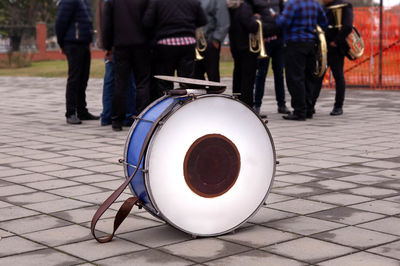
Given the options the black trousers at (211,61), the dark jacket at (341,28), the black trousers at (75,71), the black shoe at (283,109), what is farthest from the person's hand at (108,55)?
the dark jacket at (341,28)

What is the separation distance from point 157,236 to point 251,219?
72 centimetres

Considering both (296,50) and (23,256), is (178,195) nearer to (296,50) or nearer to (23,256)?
(23,256)

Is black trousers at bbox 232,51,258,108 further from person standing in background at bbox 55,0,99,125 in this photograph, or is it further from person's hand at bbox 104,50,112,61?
person standing in background at bbox 55,0,99,125

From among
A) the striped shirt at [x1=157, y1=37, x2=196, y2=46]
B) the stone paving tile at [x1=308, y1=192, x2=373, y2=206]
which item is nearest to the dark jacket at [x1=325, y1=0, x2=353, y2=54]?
the striped shirt at [x1=157, y1=37, x2=196, y2=46]

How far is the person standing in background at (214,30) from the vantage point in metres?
10.0

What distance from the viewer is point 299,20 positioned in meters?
9.99

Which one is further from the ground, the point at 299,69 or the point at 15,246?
the point at 299,69

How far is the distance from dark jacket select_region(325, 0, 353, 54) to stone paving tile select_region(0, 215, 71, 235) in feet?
22.5

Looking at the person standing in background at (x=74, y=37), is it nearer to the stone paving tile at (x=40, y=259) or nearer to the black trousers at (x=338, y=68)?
the black trousers at (x=338, y=68)

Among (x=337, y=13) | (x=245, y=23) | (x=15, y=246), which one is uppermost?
(x=337, y=13)

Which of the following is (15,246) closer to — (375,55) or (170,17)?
(170,17)

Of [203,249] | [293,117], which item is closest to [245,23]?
[293,117]

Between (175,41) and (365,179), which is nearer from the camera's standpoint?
(365,179)

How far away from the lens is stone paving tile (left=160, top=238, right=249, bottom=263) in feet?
13.2
